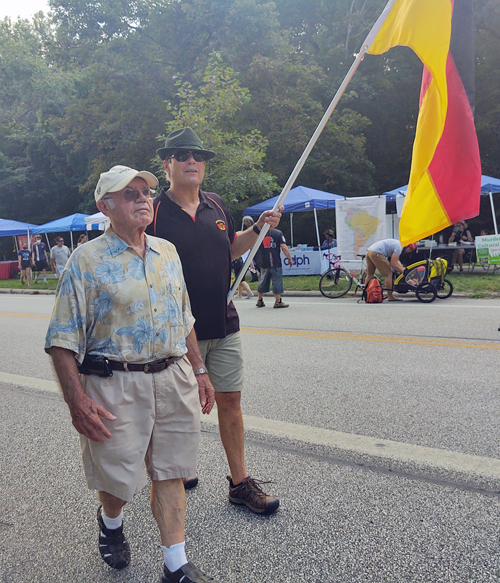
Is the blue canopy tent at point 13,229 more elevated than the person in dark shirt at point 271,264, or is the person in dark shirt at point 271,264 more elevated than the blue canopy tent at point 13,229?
the blue canopy tent at point 13,229

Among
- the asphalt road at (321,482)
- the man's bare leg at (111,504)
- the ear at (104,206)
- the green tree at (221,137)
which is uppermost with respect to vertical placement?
the green tree at (221,137)

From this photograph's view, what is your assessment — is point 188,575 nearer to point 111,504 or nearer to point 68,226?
point 111,504

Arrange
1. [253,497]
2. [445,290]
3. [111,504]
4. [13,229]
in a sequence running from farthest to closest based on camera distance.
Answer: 1. [13,229]
2. [445,290]
3. [253,497]
4. [111,504]

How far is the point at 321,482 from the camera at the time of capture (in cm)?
330

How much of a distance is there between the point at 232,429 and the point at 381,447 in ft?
3.79

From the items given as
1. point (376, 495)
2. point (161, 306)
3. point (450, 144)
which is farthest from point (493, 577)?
point (450, 144)

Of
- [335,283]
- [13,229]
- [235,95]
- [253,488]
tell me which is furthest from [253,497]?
[13,229]

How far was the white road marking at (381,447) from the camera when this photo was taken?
11.1 ft

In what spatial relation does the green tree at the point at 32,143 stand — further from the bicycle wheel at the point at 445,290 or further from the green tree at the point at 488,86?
the bicycle wheel at the point at 445,290

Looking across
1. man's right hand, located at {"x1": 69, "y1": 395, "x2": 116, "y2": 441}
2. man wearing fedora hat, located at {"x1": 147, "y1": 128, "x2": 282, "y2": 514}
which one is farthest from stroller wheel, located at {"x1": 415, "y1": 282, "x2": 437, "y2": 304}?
man's right hand, located at {"x1": 69, "y1": 395, "x2": 116, "y2": 441}

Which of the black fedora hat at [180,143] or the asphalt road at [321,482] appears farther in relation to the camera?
the black fedora hat at [180,143]

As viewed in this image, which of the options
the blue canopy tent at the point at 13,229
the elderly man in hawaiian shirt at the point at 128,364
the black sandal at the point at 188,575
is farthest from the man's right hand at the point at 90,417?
the blue canopy tent at the point at 13,229

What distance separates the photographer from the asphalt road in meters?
2.55

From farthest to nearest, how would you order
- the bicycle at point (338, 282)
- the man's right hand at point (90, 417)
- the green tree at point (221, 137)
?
the green tree at point (221, 137)
the bicycle at point (338, 282)
the man's right hand at point (90, 417)
